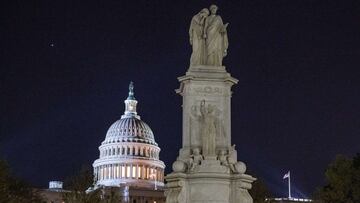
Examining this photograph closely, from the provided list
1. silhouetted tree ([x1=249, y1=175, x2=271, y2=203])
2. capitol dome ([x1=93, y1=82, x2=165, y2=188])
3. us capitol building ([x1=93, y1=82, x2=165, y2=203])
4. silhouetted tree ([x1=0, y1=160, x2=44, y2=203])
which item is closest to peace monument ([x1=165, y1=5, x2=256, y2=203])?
silhouetted tree ([x1=249, y1=175, x2=271, y2=203])

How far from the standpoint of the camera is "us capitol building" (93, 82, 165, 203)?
565ft

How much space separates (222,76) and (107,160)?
509ft

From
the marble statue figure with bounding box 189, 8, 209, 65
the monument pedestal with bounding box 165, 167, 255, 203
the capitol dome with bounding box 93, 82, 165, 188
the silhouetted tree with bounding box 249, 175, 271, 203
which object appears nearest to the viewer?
the monument pedestal with bounding box 165, 167, 255, 203

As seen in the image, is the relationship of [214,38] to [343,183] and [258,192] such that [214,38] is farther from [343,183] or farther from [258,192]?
[343,183]

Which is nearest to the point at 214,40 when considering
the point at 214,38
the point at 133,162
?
the point at 214,38

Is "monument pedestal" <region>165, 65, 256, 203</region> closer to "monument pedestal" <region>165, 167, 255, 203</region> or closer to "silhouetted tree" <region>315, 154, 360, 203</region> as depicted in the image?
"monument pedestal" <region>165, 167, 255, 203</region>

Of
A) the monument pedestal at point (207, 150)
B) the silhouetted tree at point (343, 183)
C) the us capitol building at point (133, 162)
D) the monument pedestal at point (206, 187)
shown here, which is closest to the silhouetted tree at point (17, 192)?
the silhouetted tree at point (343, 183)

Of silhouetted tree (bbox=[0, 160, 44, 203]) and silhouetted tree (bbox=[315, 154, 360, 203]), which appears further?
silhouetted tree (bbox=[0, 160, 44, 203])

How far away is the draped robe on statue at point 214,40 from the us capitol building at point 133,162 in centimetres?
14659

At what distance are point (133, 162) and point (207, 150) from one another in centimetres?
15351

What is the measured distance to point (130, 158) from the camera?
6909 inches

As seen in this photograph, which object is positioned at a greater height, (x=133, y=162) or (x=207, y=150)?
(x=133, y=162)

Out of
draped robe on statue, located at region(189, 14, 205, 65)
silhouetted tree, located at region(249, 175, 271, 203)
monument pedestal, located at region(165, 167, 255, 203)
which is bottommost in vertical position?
monument pedestal, located at region(165, 167, 255, 203)

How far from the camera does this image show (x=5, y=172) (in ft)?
183
